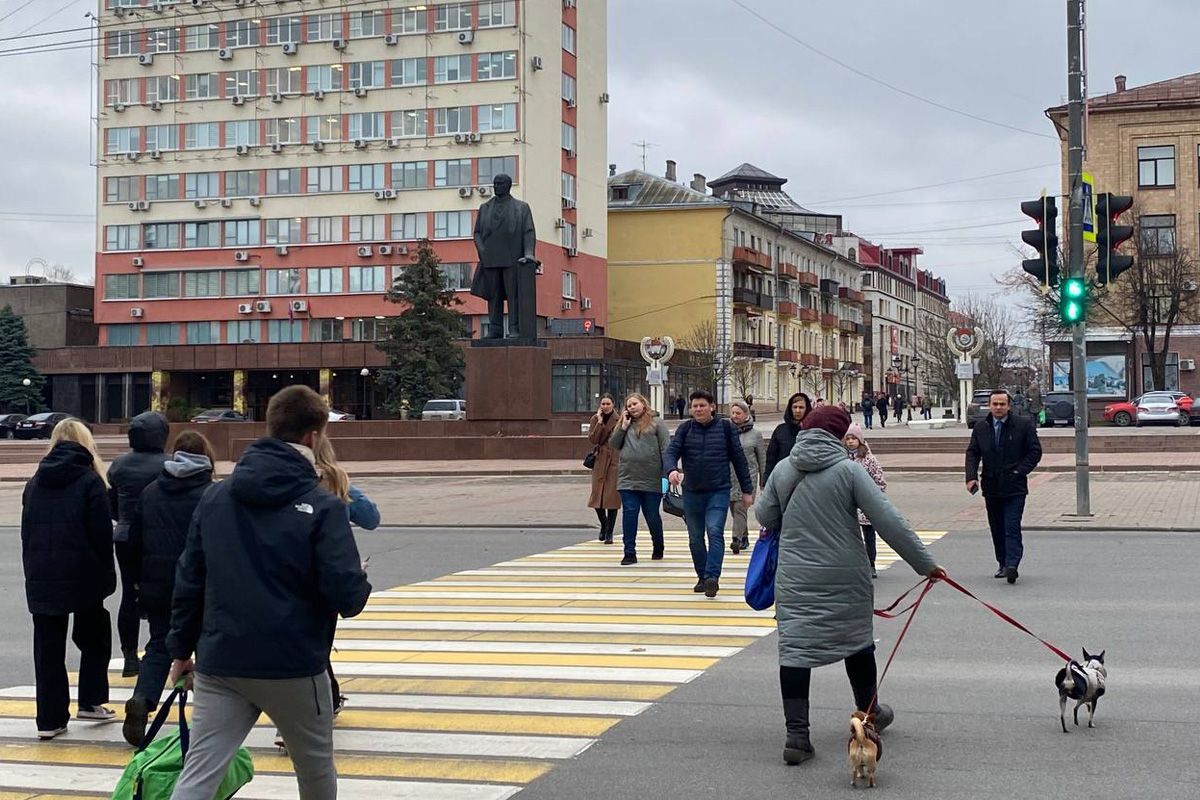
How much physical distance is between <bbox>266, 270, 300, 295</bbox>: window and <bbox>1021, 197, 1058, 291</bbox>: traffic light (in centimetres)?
6557

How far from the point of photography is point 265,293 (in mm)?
80625

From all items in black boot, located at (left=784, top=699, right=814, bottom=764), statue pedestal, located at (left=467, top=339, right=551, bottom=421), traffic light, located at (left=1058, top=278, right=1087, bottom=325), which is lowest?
black boot, located at (left=784, top=699, right=814, bottom=764)

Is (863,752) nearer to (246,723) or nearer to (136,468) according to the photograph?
(246,723)

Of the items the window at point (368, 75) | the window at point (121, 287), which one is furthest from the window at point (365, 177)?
the window at point (121, 287)

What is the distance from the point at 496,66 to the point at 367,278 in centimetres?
1393

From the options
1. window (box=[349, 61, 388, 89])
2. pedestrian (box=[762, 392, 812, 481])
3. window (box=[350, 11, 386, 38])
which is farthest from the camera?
window (box=[349, 61, 388, 89])

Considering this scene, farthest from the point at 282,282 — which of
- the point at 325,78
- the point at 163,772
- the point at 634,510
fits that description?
the point at 163,772

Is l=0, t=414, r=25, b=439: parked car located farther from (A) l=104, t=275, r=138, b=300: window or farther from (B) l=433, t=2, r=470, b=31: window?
(B) l=433, t=2, r=470, b=31: window

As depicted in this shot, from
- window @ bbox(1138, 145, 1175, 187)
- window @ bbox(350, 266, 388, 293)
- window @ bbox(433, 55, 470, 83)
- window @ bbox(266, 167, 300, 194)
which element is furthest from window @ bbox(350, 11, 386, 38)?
window @ bbox(1138, 145, 1175, 187)

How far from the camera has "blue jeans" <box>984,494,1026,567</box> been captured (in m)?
13.0

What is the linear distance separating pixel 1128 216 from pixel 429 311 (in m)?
33.5

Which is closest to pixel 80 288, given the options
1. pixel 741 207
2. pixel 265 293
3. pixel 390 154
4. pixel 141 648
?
pixel 265 293

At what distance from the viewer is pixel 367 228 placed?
79.2m

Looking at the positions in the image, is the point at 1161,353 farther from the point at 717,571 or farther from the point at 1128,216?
the point at 717,571
